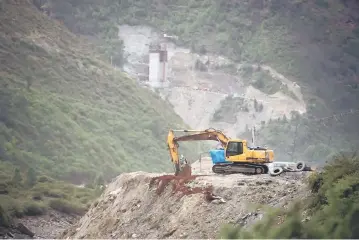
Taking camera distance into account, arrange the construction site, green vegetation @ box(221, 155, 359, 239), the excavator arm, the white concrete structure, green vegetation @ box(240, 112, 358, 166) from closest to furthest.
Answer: green vegetation @ box(221, 155, 359, 239) < the construction site < the excavator arm < green vegetation @ box(240, 112, 358, 166) < the white concrete structure

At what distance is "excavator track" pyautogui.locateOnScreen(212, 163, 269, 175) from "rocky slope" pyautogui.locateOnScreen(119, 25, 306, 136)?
80005 mm

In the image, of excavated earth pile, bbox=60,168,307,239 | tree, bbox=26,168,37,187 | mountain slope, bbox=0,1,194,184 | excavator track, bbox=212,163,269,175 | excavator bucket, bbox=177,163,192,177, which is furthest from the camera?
mountain slope, bbox=0,1,194,184

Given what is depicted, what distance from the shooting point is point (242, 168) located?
46406 millimetres

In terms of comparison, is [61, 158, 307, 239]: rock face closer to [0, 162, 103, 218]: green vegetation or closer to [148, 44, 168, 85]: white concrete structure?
[0, 162, 103, 218]: green vegetation

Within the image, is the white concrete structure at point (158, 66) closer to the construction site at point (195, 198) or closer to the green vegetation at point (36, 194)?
the green vegetation at point (36, 194)

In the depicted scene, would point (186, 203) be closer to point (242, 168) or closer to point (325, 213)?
point (242, 168)

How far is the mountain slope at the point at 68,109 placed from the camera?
10000 centimetres

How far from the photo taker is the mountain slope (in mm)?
100000

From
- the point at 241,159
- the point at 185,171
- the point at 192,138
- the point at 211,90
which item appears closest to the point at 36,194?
the point at 192,138

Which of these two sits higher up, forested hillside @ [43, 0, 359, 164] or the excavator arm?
forested hillside @ [43, 0, 359, 164]

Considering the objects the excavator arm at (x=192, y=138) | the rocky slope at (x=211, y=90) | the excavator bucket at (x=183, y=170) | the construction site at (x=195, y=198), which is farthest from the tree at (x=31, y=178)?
the rocky slope at (x=211, y=90)

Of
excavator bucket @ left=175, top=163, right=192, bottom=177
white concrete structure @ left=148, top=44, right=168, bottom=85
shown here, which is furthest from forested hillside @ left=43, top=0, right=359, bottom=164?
excavator bucket @ left=175, top=163, right=192, bottom=177

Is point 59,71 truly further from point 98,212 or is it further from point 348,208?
point 348,208

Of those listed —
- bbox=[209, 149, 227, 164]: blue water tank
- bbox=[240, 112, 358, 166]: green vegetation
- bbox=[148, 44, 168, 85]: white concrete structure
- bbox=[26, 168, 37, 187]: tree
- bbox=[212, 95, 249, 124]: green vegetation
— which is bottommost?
bbox=[26, 168, 37, 187]: tree
